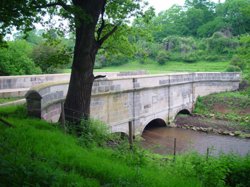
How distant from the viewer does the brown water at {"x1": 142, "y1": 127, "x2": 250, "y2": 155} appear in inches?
608

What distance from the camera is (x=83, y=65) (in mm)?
8609

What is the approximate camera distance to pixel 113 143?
365 inches

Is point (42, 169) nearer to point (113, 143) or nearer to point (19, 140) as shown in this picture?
point (19, 140)

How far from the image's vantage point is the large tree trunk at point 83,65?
8.28m

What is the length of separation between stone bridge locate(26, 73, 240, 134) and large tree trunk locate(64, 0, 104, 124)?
2.47 feet

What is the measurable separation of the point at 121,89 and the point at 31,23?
25.9 feet

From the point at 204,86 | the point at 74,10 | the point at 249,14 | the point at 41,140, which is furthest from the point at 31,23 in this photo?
the point at 204,86

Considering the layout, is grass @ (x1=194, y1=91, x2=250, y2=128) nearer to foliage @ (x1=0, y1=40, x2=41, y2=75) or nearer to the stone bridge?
the stone bridge

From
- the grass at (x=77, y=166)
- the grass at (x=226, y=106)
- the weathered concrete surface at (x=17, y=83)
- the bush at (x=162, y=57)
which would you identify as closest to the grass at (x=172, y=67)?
the bush at (x=162, y=57)

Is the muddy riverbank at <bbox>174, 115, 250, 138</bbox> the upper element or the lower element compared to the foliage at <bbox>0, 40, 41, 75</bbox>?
lower

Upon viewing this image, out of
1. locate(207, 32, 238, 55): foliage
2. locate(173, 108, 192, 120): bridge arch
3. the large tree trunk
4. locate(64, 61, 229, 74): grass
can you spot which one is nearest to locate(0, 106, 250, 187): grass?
the large tree trunk

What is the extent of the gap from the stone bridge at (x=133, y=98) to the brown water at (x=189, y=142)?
0.92 m

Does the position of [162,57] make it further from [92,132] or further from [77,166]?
[77,166]

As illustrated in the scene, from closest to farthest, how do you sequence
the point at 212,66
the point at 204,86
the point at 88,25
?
the point at 88,25, the point at 204,86, the point at 212,66
